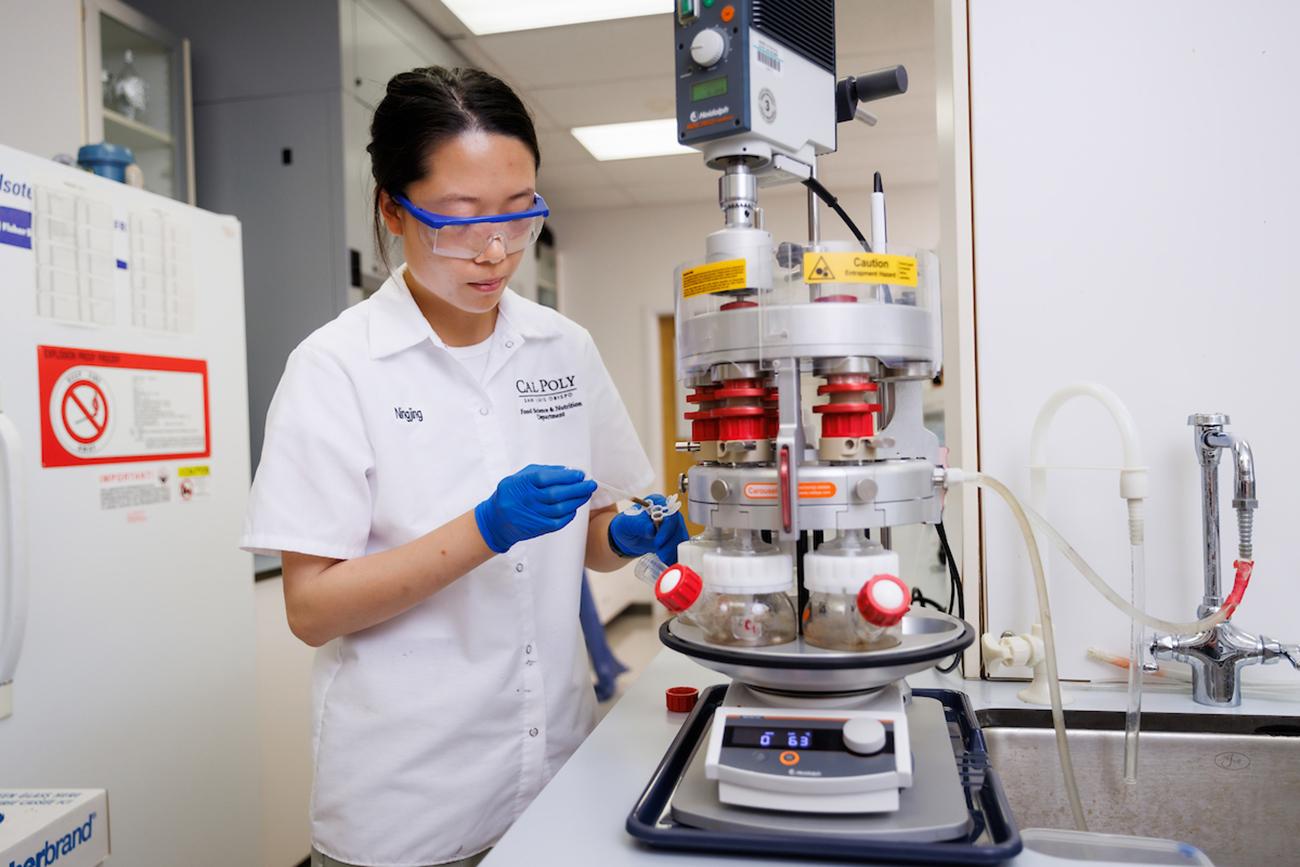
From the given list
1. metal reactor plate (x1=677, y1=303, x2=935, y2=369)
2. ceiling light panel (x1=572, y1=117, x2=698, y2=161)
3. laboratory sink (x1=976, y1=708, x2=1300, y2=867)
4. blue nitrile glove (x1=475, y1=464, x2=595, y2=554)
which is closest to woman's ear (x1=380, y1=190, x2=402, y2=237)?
blue nitrile glove (x1=475, y1=464, x2=595, y2=554)

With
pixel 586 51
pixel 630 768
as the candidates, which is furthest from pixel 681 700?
pixel 586 51

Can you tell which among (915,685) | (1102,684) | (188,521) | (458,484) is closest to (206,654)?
(188,521)

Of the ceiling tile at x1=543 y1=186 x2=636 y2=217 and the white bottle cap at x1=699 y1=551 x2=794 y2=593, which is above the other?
the ceiling tile at x1=543 y1=186 x2=636 y2=217

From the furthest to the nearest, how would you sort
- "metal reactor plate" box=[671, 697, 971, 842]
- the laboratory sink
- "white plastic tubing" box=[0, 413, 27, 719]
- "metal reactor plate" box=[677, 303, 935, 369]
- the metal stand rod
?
1. "white plastic tubing" box=[0, 413, 27, 719]
2. the laboratory sink
3. the metal stand rod
4. "metal reactor plate" box=[677, 303, 935, 369]
5. "metal reactor plate" box=[671, 697, 971, 842]

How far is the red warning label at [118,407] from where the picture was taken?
62.0 inches

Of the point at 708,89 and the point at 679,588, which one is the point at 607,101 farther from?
the point at 679,588

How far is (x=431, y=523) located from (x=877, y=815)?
2.20 feet

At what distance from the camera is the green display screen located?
80 cm

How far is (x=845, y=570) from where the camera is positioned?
0.72 metres

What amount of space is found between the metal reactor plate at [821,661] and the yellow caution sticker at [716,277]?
1.06ft

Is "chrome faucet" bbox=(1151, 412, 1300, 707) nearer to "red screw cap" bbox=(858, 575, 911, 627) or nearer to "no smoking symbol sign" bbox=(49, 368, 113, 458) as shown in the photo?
"red screw cap" bbox=(858, 575, 911, 627)

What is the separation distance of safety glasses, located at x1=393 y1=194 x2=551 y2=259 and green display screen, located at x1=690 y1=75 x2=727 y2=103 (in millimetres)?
339

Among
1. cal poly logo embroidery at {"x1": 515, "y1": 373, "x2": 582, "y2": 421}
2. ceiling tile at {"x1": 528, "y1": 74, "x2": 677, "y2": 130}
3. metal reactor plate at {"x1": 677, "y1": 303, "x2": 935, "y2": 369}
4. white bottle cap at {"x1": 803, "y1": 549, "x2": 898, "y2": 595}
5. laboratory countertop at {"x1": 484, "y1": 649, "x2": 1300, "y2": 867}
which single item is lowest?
laboratory countertop at {"x1": 484, "y1": 649, "x2": 1300, "y2": 867}

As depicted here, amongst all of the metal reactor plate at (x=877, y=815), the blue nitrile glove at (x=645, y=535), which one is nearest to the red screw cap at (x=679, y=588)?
the metal reactor plate at (x=877, y=815)
